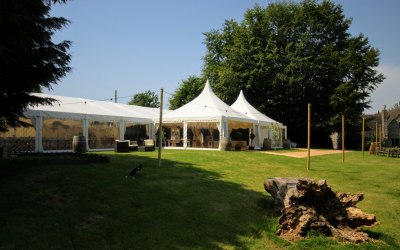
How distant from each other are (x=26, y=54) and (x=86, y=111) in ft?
44.8

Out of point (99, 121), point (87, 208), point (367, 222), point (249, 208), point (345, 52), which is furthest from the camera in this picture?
point (345, 52)

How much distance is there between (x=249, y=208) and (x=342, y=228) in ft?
6.71

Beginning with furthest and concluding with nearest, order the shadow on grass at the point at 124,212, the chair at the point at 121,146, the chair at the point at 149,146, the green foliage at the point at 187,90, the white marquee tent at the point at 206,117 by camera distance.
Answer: the green foliage at the point at 187,90
the white marquee tent at the point at 206,117
the chair at the point at 149,146
the chair at the point at 121,146
the shadow on grass at the point at 124,212

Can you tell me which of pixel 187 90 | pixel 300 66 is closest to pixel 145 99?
pixel 187 90

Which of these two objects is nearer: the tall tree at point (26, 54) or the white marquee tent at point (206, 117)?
the tall tree at point (26, 54)

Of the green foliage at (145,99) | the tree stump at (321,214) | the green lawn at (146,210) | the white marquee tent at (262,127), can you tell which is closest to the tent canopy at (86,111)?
the white marquee tent at (262,127)

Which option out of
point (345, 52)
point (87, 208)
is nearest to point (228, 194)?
point (87, 208)

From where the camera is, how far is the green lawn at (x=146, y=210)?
5543 mm

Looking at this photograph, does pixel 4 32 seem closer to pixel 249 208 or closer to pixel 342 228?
pixel 249 208

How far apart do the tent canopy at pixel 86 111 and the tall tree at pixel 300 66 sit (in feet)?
46.9

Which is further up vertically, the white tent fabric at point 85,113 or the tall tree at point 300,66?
the tall tree at point 300,66

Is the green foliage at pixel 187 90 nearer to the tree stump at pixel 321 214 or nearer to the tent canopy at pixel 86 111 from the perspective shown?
the tent canopy at pixel 86 111

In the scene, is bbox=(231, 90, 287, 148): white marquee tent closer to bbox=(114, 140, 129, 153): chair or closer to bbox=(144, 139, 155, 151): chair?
bbox=(144, 139, 155, 151): chair

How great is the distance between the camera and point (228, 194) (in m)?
8.58
